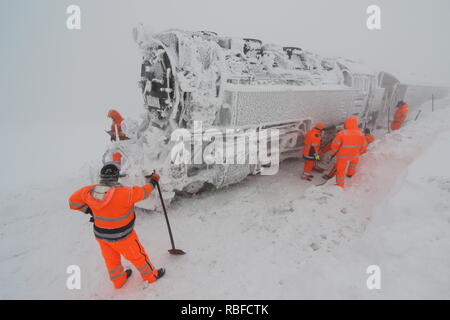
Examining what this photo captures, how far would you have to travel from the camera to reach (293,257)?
255 cm

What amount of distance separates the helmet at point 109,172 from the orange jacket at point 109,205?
8 centimetres

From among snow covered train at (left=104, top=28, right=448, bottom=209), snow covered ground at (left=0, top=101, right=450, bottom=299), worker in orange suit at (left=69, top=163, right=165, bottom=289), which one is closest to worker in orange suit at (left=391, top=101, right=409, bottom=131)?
snow covered ground at (left=0, top=101, right=450, bottom=299)

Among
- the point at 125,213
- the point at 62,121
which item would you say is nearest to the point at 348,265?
the point at 125,213

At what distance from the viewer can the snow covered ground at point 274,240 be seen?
202cm

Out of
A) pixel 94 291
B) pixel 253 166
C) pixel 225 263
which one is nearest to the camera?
pixel 94 291

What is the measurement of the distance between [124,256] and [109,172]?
0.89m

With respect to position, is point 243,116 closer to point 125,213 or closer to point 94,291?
point 125,213

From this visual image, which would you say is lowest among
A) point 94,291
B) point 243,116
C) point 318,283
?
point 94,291

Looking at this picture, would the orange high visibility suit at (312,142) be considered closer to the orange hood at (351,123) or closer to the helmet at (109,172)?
the orange hood at (351,123)

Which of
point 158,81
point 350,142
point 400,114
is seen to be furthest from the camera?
point 400,114

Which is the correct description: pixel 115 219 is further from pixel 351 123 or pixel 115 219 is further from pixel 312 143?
pixel 351 123

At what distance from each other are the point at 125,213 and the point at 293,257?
183 cm

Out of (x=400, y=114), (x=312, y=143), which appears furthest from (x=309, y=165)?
(x=400, y=114)

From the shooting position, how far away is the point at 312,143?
4340mm
